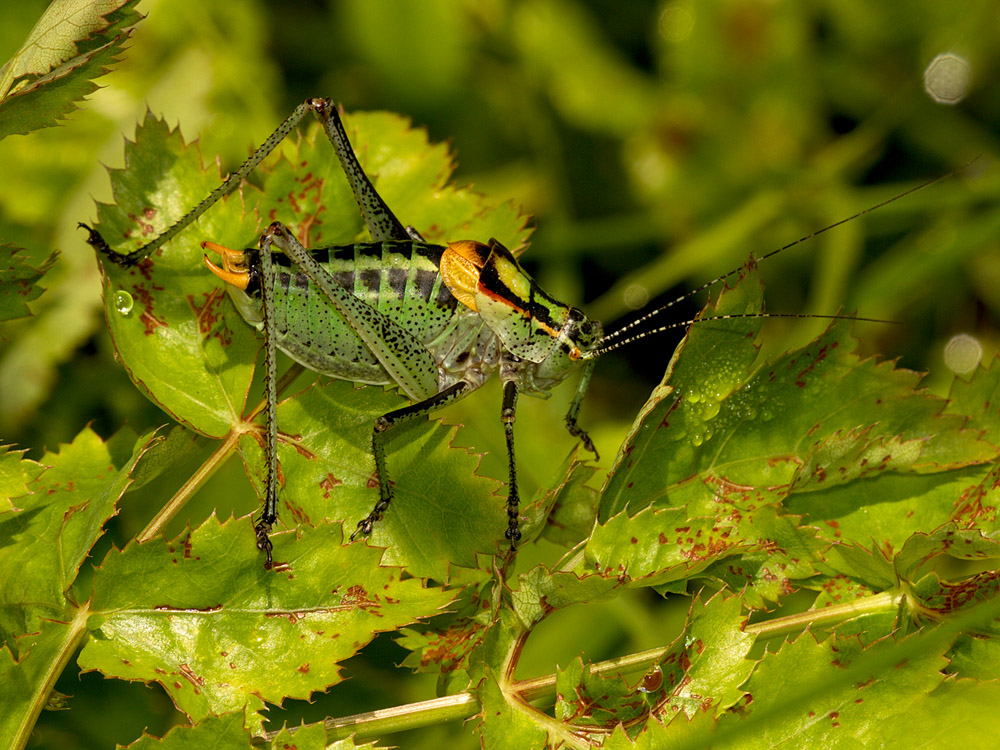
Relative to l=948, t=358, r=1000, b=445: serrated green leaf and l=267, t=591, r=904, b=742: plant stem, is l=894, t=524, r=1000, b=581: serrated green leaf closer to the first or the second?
l=267, t=591, r=904, b=742: plant stem

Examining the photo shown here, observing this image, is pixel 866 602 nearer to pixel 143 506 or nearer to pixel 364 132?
pixel 364 132

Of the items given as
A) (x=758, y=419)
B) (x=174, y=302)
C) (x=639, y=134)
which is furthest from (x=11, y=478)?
(x=639, y=134)

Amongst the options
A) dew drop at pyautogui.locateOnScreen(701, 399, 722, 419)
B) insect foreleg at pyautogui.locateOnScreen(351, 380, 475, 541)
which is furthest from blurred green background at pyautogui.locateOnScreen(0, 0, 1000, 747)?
dew drop at pyautogui.locateOnScreen(701, 399, 722, 419)

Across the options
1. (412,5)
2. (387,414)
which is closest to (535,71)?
(412,5)

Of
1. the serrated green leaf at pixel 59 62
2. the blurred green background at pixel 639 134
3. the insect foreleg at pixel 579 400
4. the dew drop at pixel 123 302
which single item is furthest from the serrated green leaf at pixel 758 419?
the blurred green background at pixel 639 134

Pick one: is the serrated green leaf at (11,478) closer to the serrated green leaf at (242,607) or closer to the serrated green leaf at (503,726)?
the serrated green leaf at (242,607)

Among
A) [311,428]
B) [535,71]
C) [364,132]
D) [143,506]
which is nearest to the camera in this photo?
[311,428]
